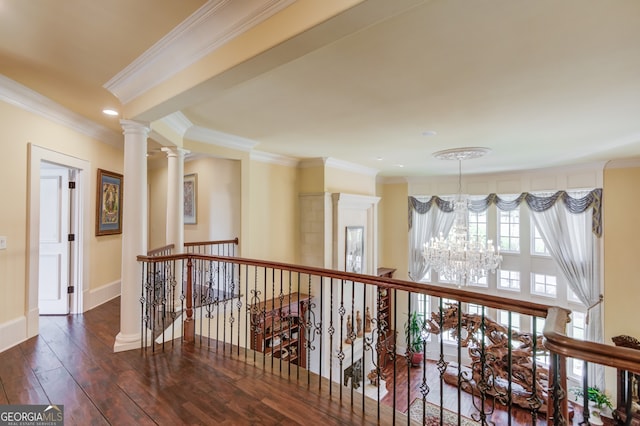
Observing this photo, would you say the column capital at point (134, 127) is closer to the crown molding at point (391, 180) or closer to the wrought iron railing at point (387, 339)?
the wrought iron railing at point (387, 339)

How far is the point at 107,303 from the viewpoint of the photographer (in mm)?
4379

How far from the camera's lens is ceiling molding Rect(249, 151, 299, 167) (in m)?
5.22

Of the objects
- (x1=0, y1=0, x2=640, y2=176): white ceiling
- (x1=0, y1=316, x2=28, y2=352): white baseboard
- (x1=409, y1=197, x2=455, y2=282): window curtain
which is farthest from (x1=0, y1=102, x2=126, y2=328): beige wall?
(x1=409, y1=197, x2=455, y2=282): window curtain

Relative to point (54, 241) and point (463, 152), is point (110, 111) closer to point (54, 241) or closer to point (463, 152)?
point (54, 241)

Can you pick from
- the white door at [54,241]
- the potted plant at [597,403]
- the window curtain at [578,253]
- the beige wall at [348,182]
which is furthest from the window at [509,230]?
the white door at [54,241]

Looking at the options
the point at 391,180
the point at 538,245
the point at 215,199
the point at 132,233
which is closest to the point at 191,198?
the point at 215,199

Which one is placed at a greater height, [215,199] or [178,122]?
[178,122]

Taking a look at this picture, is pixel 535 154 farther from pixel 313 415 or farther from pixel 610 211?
pixel 313 415

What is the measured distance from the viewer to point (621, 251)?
555 centimetres

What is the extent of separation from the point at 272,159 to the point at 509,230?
20.0 ft

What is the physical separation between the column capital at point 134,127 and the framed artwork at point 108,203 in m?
1.83

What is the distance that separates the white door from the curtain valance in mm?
7545

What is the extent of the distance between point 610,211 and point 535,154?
1.99 meters

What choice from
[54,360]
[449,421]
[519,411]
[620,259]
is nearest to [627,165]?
[620,259]
